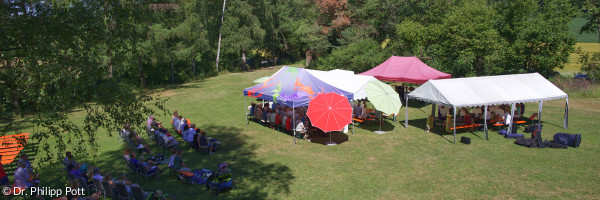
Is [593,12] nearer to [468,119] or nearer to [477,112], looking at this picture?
[477,112]

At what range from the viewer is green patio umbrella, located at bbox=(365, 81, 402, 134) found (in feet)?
47.8

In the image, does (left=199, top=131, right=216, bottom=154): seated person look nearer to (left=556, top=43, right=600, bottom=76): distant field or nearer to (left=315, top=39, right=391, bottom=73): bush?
(left=315, top=39, right=391, bottom=73): bush

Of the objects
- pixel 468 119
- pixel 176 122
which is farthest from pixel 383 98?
pixel 176 122

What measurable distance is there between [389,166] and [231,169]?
4.93 metres

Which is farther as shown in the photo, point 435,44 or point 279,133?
point 435,44

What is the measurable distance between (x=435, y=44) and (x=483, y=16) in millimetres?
3845

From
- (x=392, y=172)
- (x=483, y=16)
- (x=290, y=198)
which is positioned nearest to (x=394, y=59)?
(x=483, y=16)

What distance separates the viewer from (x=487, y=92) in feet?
49.1

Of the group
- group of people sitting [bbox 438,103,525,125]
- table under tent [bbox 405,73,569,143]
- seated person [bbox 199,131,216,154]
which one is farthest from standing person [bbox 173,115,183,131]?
group of people sitting [bbox 438,103,525,125]

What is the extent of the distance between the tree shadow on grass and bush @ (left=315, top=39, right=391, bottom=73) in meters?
17.2

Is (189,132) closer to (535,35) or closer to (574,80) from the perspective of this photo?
(535,35)

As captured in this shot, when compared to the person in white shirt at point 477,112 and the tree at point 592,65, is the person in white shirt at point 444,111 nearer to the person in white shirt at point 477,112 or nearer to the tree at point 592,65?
the person in white shirt at point 477,112

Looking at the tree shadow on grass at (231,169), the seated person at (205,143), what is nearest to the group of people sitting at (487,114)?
the tree shadow on grass at (231,169)

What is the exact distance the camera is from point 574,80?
2514 cm
